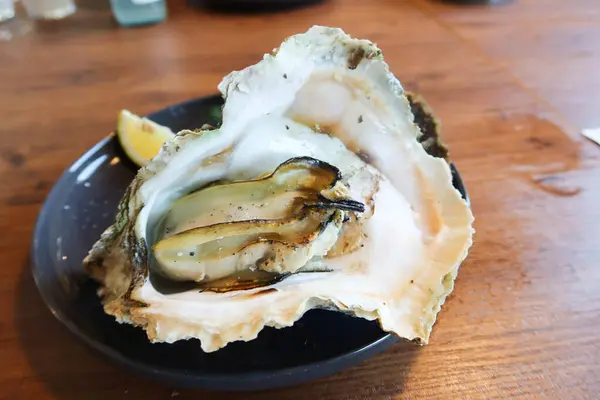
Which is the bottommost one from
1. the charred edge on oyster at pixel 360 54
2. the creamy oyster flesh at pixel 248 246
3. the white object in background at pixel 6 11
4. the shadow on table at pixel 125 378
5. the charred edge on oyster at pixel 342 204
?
the shadow on table at pixel 125 378

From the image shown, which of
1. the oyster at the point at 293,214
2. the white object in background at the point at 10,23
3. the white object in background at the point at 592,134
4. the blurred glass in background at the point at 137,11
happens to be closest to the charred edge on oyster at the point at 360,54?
the oyster at the point at 293,214

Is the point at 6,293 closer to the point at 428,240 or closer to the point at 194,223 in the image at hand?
the point at 194,223

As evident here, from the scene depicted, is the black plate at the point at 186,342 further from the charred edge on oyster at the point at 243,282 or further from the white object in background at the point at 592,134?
the white object in background at the point at 592,134

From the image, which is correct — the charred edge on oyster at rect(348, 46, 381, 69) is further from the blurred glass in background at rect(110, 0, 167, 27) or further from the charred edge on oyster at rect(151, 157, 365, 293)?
the blurred glass in background at rect(110, 0, 167, 27)

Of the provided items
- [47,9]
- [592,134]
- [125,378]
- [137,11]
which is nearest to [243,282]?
[125,378]

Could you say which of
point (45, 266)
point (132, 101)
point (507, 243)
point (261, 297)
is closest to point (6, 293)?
point (45, 266)

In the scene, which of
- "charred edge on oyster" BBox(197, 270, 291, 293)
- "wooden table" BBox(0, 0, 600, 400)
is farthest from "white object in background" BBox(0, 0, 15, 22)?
"charred edge on oyster" BBox(197, 270, 291, 293)
